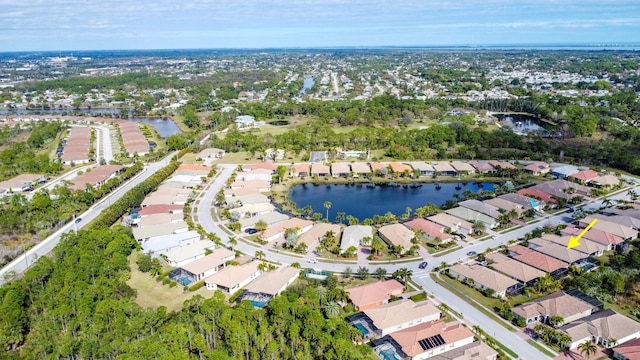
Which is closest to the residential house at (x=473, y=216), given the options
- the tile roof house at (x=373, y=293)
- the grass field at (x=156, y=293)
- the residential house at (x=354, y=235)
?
the residential house at (x=354, y=235)

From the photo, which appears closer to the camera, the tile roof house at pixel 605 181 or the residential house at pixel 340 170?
the tile roof house at pixel 605 181

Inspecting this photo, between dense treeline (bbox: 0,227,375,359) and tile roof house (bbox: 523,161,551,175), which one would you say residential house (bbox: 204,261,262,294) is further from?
tile roof house (bbox: 523,161,551,175)

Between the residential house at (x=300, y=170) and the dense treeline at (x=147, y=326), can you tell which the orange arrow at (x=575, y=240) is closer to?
the dense treeline at (x=147, y=326)

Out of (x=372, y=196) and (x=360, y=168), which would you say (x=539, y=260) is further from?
(x=360, y=168)

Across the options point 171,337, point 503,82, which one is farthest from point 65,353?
point 503,82

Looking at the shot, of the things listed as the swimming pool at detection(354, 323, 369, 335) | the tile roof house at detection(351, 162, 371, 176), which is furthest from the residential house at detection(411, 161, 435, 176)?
the swimming pool at detection(354, 323, 369, 335)

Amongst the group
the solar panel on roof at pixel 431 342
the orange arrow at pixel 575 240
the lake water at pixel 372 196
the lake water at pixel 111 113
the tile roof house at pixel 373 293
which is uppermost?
the lake water at pixel 111 113
